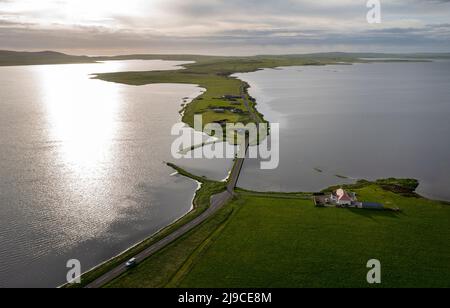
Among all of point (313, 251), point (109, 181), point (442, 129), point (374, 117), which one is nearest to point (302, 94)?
point (374, 117)

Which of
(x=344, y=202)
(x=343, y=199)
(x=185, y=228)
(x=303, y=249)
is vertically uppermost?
(x=343, y=199)

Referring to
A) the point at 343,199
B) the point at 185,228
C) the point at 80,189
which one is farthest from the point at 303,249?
the point at 80,189

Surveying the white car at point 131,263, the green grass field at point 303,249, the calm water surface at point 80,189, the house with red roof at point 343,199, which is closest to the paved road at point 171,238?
the white car at point 131,263

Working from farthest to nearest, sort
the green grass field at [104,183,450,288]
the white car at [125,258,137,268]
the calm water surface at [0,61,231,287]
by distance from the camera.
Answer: the calm water surface at [0,61,231,287] → the white car at [125,258,137,268] → the green grass field at [104,183,450,288]

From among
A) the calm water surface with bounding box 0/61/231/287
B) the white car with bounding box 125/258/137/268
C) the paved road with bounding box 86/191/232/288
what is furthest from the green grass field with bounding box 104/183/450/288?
the calm water surface with bounding box 0/61/231/287

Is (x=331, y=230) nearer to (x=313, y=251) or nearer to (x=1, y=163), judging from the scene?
(x=313, y=251)

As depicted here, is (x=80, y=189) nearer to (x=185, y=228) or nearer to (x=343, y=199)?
(x=185, y=228)

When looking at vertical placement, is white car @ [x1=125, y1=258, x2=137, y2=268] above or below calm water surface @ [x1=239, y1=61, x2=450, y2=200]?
below

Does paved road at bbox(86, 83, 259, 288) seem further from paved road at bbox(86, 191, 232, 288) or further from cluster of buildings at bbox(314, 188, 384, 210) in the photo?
cluster of buildings at bbox(314, 188, 384, 210)
